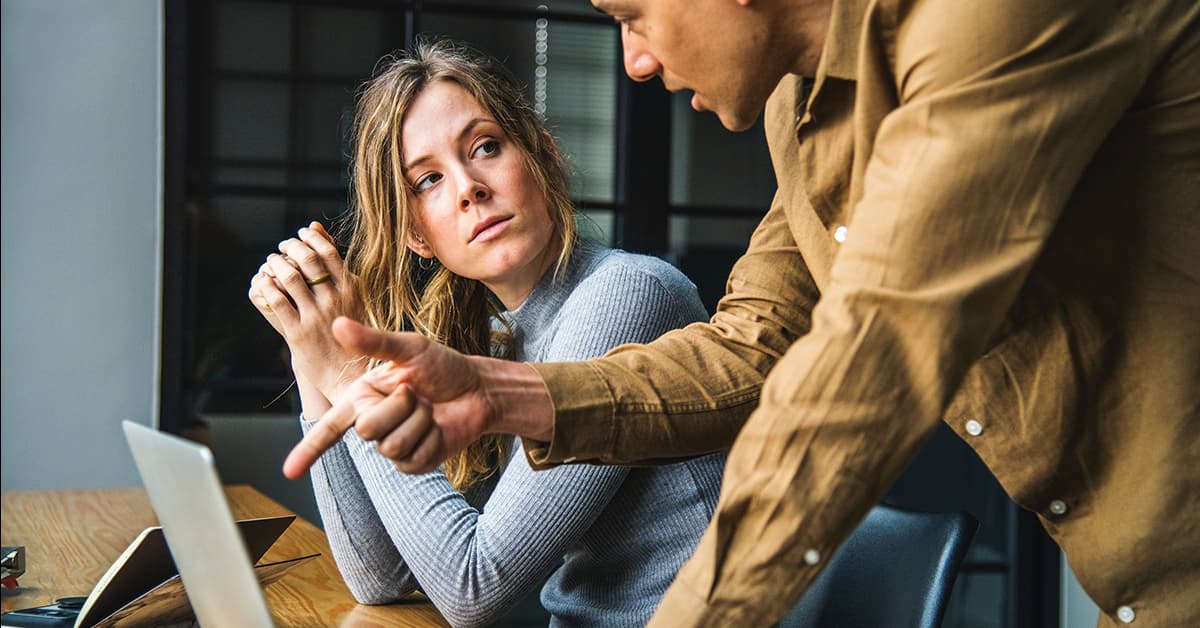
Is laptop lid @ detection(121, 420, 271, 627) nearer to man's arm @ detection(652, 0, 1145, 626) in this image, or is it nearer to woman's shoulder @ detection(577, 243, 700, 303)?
man's arm @ detection(652, 0, 1145, 626)

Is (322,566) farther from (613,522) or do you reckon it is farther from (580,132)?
(580,132)

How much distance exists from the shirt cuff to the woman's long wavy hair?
68 cm

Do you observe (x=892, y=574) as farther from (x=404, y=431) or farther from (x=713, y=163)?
(x=713, y=163)

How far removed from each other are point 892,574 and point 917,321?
0.74 metres

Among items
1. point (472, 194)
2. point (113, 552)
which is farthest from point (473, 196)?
point (113, 552)

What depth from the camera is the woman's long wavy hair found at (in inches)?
66.4

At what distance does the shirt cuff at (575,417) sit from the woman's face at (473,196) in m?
0.64

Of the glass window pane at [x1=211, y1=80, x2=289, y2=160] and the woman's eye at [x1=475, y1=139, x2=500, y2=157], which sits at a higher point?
the woman's eye at [x1=475, y1=139, x2=500, y2=157]

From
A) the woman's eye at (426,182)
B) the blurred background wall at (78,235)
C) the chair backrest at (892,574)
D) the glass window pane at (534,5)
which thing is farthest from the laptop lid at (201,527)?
the glass window pane at (534,5)

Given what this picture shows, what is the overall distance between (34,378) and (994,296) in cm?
319

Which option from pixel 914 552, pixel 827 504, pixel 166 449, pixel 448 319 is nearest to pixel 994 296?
pixel 827 504

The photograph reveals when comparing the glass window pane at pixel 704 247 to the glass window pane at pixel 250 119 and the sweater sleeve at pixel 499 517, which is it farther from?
the sweater sleeve at pixel 499 517

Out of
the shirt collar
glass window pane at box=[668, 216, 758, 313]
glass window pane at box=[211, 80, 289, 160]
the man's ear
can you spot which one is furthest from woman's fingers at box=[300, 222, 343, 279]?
glass window pane at box=[668, 216, 758, 313]

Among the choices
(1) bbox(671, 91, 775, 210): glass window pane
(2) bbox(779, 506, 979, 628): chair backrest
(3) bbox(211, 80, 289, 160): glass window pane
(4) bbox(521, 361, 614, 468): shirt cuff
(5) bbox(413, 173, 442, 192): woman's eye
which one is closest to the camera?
(4) bbox(521, 361, 614, 468): shirt cuff
